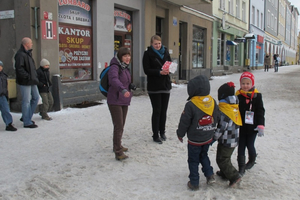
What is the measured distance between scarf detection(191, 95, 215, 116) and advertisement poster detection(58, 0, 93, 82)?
6057mm

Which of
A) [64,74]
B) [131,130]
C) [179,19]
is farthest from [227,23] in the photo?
[131,130]

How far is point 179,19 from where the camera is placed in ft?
48.9

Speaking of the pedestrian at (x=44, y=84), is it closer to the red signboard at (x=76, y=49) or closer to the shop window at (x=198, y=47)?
the red signboard at (x=76, y=49)

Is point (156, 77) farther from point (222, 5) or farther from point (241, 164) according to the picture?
point (222, 5)

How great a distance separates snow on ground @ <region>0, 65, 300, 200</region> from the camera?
3393mm

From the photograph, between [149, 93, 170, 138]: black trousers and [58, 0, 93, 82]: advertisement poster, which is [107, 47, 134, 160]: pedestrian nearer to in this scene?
[149, 93, 170, 138]: black trousers

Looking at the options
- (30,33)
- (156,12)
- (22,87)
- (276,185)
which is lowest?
(276,185)

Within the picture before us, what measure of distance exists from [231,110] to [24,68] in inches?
172

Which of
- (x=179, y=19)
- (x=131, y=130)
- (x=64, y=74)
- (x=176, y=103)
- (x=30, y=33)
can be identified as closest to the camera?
(x=131, y=130)

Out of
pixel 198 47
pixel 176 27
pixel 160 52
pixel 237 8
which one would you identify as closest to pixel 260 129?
pixel 160 52

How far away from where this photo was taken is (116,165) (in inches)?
166

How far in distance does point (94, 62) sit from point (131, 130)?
4.16 metres

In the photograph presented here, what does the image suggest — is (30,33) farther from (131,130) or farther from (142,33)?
(142,33)

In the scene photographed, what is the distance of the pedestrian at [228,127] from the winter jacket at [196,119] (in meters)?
0.11
